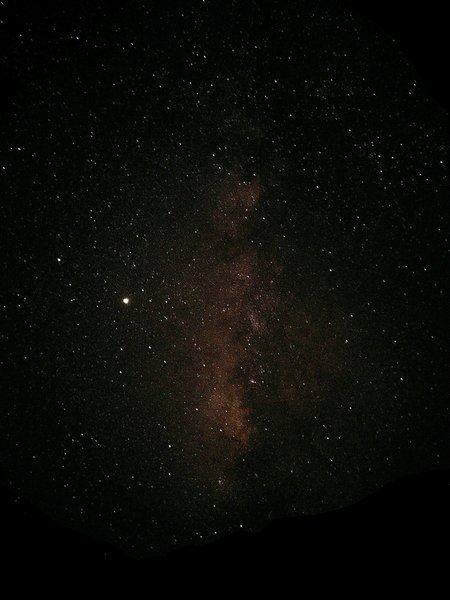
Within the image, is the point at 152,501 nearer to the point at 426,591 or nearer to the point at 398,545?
the point at 426,591

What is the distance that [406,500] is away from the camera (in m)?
4.86

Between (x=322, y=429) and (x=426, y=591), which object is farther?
(x=426, y=591)

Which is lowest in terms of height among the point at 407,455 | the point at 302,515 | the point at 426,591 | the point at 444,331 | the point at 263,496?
the point at 302,515

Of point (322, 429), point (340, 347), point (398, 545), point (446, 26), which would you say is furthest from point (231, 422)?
point (398, 545)

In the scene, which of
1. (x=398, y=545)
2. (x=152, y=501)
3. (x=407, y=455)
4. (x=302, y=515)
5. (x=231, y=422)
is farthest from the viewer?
(x=302, y=515)

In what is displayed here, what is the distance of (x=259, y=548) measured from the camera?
5.34 meters

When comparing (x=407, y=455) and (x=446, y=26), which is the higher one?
(x=446, y=26)

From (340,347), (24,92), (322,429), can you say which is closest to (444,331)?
(340,347)

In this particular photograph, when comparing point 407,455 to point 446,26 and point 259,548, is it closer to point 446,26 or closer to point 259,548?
point 259,548

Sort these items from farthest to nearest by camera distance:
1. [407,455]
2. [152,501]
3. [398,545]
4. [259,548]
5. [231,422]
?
[259,548], [398,545], [152,501], [407,455], [231,422]

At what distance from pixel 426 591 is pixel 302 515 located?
2650 mm

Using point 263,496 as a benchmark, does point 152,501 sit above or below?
below

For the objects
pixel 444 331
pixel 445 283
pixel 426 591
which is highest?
pixel 445 283

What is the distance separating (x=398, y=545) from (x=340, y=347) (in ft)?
9.15
